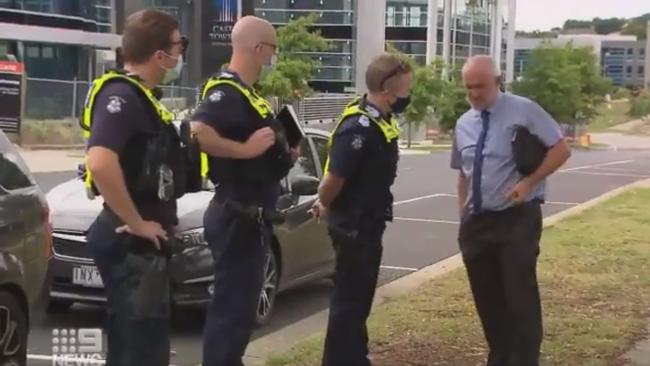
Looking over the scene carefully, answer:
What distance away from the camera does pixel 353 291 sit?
571 centimetres

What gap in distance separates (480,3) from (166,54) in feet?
271

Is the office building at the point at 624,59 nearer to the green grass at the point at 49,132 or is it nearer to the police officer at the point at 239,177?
the green grass at the point at 49,132

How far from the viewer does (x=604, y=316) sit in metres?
8.40

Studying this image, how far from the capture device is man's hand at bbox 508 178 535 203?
5.62 meters

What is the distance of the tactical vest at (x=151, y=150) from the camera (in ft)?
13.9

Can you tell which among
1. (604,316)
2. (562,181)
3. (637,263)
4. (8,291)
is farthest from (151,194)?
(562,181)

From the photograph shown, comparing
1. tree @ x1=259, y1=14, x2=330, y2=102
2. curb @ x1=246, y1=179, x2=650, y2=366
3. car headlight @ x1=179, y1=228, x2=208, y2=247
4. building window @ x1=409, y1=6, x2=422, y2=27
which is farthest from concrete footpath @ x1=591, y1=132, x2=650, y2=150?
car headlight @ x1=179, y1=228, x2=208, y2=247

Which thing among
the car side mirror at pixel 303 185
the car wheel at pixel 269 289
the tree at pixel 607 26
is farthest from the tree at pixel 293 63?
the tree at pixel 607 26

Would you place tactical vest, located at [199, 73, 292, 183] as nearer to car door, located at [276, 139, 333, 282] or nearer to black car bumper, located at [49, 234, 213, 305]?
black car bumper, located at [49, 234, 213, 305]

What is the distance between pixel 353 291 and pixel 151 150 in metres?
1.82

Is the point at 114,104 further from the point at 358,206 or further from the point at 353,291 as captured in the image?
the point at 353,291

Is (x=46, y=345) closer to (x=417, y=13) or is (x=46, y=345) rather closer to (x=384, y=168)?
(x=384, y=168)

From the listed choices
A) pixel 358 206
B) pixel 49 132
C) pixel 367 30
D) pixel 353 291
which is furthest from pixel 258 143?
pixel 367 30

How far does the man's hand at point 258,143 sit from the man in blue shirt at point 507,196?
1345mm
